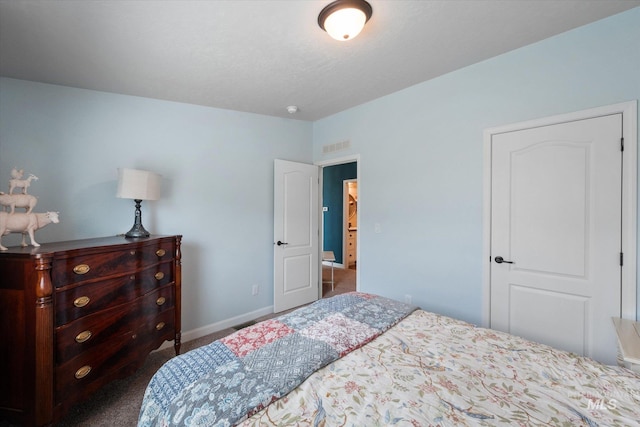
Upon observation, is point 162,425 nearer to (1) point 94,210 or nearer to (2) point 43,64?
(1) point 94,210

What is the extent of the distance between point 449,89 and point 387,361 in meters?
2.37

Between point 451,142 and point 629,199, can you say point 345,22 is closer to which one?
point 451,142

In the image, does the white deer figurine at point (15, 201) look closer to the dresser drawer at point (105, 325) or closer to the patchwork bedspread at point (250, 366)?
the dresser drawer at point (105, 325)

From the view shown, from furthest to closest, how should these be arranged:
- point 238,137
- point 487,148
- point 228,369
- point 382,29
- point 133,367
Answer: point 238,137 < point 487,148 < point 133,367 < point 382,29 < point 228,369

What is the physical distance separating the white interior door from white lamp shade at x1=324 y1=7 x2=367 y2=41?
4.82 ft

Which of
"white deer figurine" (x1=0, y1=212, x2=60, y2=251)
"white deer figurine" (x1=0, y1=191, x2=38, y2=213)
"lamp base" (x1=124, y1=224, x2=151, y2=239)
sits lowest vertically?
"lamp base" (x1=124, y1=224, x2=151, y2=239)

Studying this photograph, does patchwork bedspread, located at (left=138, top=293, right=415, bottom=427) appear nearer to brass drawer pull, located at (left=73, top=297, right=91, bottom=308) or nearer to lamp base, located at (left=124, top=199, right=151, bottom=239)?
brass drawer pull, located at (left=73, top=297, right=91, bottom=308)

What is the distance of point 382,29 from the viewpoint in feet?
5.70

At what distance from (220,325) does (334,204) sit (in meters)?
3.77

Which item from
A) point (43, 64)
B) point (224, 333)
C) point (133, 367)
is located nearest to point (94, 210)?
point (43, 64)

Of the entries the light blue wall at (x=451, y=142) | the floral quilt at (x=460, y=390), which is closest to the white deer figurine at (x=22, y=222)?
the floral quilt at (x=460, y=390)

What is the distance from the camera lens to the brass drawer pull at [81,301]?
1549 millimetres

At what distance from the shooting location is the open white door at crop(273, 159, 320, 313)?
344 cm

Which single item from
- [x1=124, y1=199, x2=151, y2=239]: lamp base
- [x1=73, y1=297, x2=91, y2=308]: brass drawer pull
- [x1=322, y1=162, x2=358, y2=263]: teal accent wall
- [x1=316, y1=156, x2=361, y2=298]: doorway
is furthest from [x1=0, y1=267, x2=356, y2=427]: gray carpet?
[x1=322, y1=162, x2=358, y2=263]: teal accent wall
